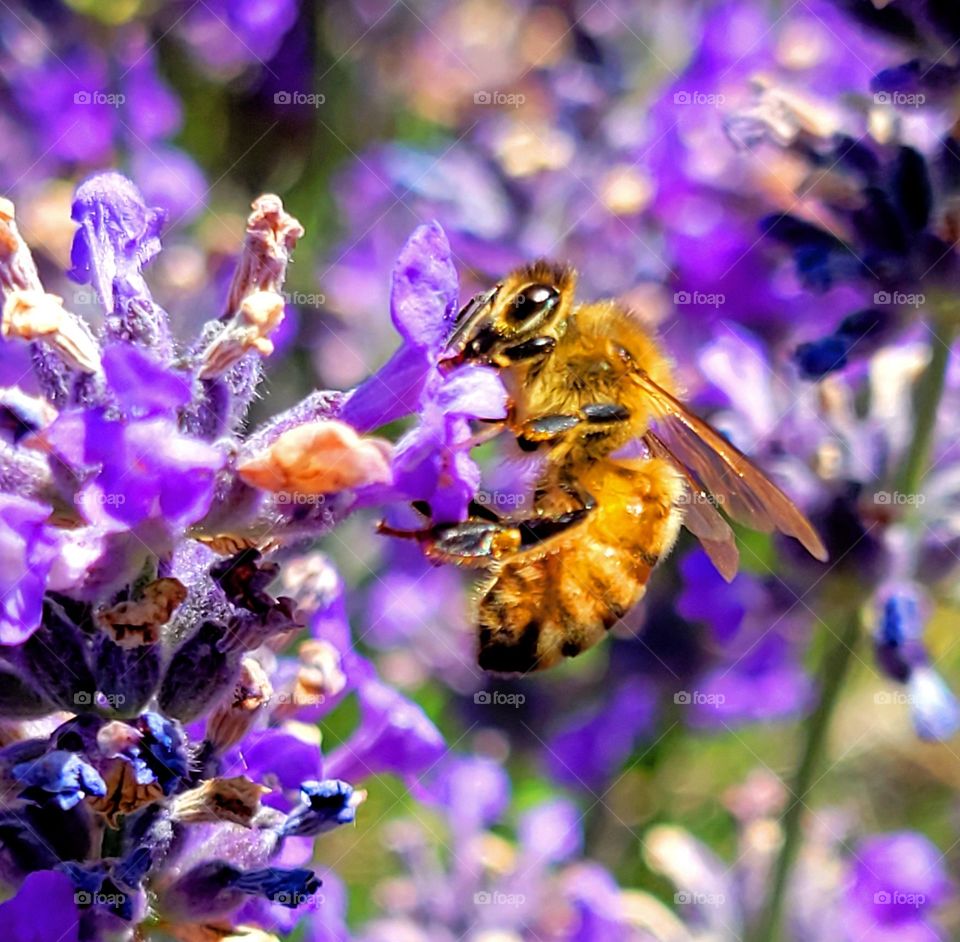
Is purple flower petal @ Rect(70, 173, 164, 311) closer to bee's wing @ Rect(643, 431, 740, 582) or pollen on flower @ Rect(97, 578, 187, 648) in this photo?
pollen on flower @ Rect(97, 578, 187, 648)

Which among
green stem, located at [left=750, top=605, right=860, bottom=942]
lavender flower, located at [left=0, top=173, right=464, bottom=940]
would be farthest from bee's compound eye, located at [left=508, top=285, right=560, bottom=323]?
green stem, located at [left=750, top=605, right=860, bottom=942]

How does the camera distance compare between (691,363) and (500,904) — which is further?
(691,363)

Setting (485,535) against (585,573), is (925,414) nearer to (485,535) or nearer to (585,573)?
(585,573)

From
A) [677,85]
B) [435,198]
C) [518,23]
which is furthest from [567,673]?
[518,23]

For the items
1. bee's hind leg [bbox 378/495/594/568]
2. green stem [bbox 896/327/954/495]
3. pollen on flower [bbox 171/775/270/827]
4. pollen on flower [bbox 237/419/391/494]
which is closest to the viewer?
pollen on flower [bbox 237/419/391/494]

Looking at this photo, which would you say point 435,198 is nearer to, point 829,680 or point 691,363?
point 691,363

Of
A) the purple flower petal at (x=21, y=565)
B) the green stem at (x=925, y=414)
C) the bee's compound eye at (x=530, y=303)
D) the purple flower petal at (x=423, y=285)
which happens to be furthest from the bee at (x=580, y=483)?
the green stem at (x=925, y=414)

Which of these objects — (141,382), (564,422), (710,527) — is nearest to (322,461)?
(141,382)
